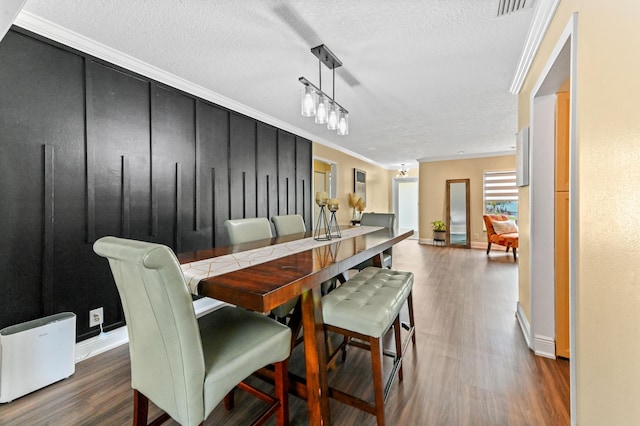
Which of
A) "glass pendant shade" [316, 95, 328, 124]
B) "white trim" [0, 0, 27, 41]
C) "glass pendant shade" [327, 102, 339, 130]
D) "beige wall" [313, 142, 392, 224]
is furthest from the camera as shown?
"beige wall" [313, 142, 392, 224]

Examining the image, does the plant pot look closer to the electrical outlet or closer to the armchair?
the armchair

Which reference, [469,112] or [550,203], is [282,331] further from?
[469,112]

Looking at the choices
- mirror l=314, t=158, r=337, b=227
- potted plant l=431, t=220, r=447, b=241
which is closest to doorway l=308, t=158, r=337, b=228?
mirror l=314, t=158, r=337, b=227

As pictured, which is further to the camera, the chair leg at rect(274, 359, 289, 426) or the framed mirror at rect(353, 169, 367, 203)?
the framed mirror at rect(353, 169, 367, 203)

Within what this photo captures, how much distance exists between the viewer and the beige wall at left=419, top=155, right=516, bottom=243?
6559mm

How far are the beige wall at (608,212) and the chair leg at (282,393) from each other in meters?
1.18

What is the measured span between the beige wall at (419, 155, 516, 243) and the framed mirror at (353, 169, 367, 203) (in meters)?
1.62

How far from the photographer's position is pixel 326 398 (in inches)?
52.6

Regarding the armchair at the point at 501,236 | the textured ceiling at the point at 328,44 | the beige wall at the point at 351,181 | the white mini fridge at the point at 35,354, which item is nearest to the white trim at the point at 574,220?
the textured ceiling at the point at 328,44

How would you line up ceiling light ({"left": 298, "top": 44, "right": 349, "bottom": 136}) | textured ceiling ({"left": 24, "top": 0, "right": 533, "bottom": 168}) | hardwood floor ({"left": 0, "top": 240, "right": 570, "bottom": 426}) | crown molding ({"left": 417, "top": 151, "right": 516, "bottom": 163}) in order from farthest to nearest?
crown molding ({"left": 417, "top": 151, "right": 516, "bottom": 163}), ceiling light ({"left": 298, "top": 44, "right": 349, "bottom": 136}), textured ceiling ({"left": 24, "top": 0, "right": 533, "bottom": 168}), hardwood floor ({"left": 0, "top": 240, "right": 570, "bottom": 426})

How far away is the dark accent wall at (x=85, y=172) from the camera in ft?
5.73

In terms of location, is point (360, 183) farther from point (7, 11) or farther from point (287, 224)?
point (7, 11)

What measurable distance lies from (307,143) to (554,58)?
357 cm

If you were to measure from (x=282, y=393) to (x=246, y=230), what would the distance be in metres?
1.35
